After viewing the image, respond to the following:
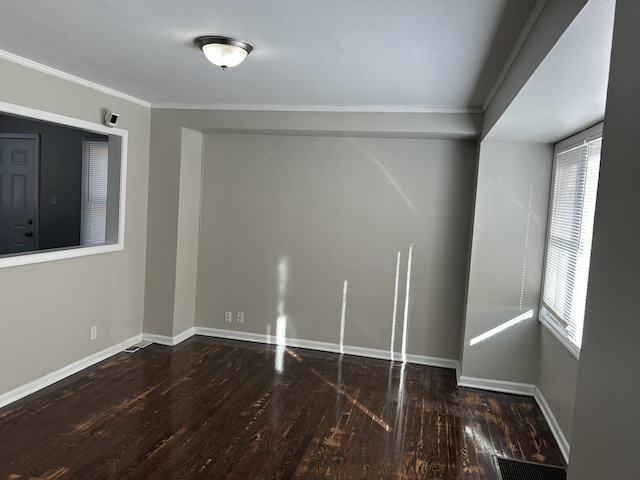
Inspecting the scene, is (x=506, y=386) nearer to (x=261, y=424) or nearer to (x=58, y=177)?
(x=261, y=424)

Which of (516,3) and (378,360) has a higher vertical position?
(516,3)

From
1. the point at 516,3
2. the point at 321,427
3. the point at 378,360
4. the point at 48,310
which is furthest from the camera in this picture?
the point at 378,360

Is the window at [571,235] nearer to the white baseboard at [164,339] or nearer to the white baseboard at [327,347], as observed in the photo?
the white baseboard at [327,347]

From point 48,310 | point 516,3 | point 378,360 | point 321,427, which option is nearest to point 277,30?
point 516,3

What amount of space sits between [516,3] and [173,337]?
167 inches

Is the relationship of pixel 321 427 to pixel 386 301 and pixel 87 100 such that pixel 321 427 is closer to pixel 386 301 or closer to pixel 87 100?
pixel 386 301

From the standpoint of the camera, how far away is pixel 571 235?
11.4 ft

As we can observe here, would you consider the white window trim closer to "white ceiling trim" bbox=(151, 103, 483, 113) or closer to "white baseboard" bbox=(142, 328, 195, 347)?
"white ceiling trim" bbox=(151, 103, 483, 113)

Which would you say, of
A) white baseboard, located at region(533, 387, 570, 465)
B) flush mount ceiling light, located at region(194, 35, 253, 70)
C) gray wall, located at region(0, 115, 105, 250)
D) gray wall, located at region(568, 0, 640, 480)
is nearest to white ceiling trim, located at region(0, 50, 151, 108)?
gray wall, located at region(0, 115, 105, 250)

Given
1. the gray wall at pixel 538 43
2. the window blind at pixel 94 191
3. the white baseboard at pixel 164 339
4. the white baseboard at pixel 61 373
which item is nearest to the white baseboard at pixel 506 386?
the gray wall at pixel 538 43

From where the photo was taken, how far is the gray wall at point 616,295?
3.06 ft

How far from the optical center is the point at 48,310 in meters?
3.84

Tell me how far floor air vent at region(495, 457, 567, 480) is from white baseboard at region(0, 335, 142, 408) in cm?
335

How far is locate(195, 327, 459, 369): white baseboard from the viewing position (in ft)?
16.0
